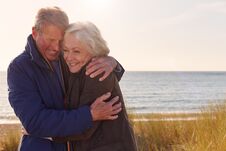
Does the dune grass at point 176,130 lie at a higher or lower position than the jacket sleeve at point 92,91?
lower

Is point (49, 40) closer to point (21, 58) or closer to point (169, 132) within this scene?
point (21, 58)

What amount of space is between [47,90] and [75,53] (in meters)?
0.28

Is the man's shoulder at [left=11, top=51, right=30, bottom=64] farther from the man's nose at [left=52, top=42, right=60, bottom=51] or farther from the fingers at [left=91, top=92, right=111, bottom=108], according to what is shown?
the fingers at [left=91, top=92, right=111, bottom=108]

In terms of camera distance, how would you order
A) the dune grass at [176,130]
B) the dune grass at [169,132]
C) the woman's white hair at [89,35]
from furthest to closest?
the dune grass at [169,132] < the dune grass at [176,130] < the woman's white hair at [89,35]

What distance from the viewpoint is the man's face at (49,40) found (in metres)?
2.85

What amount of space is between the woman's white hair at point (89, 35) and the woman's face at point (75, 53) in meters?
0.02

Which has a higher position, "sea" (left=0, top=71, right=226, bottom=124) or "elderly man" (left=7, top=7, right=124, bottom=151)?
"elderly man" (left=7, top=7, right=124, bottom=151)

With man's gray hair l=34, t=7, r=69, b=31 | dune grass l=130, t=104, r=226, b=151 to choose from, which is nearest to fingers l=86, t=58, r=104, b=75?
man's gray hair l=34, t=7, r=69, b=31

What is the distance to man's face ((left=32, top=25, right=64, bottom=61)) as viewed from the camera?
2.85 m

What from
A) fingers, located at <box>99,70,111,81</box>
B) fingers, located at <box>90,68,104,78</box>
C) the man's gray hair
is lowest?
fingers, located at <box>99,70,111,81</box>

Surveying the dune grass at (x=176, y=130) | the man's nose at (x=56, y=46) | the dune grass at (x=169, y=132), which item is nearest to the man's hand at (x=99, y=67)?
the man's nose at (x=56, y=46)

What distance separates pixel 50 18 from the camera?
2844mm

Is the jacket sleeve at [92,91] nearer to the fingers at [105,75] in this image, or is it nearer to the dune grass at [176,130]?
the fingers at [105,75]

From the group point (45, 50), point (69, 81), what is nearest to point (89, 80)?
point (69, 81)
